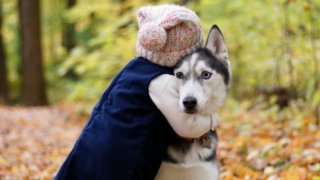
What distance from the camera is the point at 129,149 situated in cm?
227

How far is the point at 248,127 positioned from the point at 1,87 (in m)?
12.4

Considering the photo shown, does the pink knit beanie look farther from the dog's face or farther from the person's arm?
the person's arm

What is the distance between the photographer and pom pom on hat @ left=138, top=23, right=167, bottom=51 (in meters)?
2.33

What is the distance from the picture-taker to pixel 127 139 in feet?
7.48

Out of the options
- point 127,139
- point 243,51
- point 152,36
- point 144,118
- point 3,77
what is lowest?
point 3,77

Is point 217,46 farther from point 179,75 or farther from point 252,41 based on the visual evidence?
point 252,41

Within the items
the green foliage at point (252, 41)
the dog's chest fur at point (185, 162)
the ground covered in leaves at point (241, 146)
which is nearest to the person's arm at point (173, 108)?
the dog's chest fur at point (185, 162)

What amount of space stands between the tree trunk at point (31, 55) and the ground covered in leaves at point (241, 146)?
4058 mm

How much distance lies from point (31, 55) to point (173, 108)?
1108 cm

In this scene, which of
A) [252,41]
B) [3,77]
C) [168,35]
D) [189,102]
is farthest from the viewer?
[3,77]

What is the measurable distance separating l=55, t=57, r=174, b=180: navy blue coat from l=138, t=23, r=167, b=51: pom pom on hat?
127mm

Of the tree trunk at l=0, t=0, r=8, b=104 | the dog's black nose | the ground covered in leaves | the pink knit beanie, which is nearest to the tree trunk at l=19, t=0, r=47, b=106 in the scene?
the tree trunk at l=0, t=0, r=8, b=104

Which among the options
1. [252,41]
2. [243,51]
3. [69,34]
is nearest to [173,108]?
[252,41]

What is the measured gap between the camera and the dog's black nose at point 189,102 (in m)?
2.19
